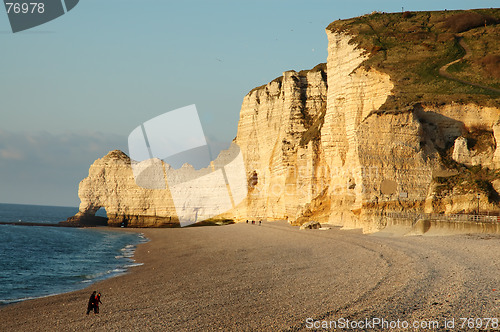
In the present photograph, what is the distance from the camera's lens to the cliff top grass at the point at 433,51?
3547cm

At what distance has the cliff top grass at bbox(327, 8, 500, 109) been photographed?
35.5 meters

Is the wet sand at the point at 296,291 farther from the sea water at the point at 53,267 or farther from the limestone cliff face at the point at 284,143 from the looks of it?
the limestone cliff face at the point at 284,143

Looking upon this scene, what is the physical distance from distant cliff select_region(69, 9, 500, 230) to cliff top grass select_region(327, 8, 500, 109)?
0.10 metres

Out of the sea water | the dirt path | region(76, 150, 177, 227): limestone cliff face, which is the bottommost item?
the sea water

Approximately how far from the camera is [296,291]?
15750 millimetres

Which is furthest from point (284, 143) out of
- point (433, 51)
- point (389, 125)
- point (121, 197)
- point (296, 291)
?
point (296, 291)

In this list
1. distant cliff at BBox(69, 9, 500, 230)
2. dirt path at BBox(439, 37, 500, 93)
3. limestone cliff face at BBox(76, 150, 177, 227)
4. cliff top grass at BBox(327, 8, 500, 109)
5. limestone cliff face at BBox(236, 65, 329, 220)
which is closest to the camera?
distant cliff at BBox(69, 9, 500, 230)

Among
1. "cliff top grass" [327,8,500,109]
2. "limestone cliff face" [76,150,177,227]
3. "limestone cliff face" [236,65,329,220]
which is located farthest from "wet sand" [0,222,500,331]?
"limestone cliff face" [76,150,177,227]

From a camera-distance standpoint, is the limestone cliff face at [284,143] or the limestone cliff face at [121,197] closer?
the limestone cliff face at [284,143]

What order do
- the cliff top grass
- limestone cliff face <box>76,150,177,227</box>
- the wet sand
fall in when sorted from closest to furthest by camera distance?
the wet sand < the cliff top grass < limestone cliff face <box>76,150,177,227</box>

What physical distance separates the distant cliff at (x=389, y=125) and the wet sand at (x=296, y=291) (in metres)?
6.28

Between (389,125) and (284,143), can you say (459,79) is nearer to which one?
(389,125)

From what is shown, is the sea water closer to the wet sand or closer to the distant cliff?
the wet sand

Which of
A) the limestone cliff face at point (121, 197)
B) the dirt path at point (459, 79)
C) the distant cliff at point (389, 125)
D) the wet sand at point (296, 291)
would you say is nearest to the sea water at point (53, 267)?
the wet sand at point (296, 291)
